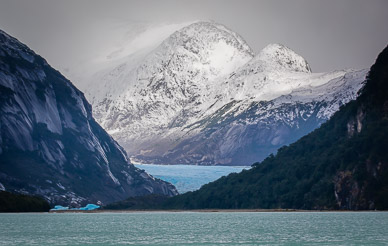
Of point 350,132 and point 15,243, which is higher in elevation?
point 350,132

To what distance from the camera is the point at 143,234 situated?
97625 millimetres

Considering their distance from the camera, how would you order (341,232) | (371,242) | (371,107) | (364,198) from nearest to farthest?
1. (371,242)
2. (341,232)
3. (364,198)
4. (371,107)

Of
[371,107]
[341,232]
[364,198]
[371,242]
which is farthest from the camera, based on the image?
[371,107]

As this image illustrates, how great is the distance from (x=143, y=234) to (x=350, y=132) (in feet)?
359

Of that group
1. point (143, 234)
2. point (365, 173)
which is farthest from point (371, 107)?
point (143, 234)

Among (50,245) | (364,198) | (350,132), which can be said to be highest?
(350,132)

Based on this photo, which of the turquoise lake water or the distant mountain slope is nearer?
the turquoise lake water

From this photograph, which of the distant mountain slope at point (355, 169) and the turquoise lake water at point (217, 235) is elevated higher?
the distant mountain slope at point (355, 169)

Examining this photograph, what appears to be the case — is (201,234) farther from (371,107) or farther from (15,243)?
(371,107)

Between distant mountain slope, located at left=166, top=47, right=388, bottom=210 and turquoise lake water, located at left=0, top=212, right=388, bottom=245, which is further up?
distant mountain slope, located at left=166, top=47, right=388, bottom=210

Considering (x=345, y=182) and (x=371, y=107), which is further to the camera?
(x=371, y=107)

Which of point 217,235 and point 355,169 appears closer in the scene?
point 217,235

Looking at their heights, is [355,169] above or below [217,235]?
above

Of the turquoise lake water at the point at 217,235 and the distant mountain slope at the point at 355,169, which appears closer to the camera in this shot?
the turquoise lake water at the point at 217,235
